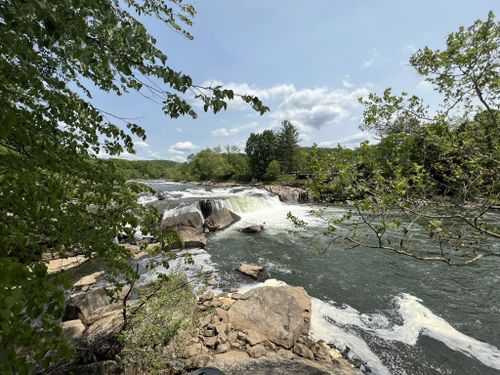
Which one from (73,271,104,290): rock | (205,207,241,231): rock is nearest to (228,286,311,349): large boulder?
(73,271,104,290): rock

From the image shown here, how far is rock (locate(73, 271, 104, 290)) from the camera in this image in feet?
27.2

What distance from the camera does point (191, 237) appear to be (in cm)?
1335

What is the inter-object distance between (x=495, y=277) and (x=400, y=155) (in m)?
8.36

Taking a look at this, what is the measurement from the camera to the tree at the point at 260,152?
50281mm

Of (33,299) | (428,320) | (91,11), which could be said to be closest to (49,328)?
(33,299)

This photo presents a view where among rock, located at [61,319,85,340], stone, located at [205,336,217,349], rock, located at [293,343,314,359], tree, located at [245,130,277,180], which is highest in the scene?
tree, located at [245,130,277,180]

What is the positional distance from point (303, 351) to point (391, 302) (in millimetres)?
3912

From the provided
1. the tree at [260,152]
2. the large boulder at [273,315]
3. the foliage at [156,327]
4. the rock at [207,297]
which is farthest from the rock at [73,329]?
the tree at [260,152]

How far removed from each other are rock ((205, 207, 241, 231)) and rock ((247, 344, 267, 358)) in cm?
1149

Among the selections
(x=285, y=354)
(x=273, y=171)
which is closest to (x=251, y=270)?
(x=285, y=354)

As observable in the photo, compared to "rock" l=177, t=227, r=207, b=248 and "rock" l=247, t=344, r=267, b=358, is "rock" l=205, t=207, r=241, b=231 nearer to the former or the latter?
"rock" l=177, t=227, r=207, b=248

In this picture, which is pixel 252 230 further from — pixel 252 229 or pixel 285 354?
pixel 285 354

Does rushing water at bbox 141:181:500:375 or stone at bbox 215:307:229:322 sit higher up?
stone at bbox 215:307:229:322

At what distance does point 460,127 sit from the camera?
487cm
